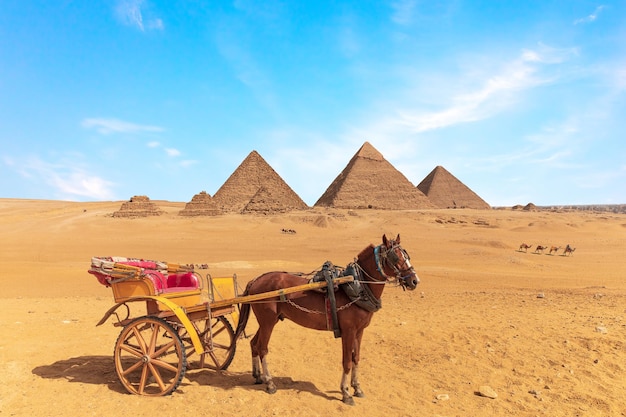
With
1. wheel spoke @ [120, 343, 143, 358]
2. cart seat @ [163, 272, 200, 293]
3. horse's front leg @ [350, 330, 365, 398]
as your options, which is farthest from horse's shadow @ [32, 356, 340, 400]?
cart seat @ [163, 272, 200, 293]

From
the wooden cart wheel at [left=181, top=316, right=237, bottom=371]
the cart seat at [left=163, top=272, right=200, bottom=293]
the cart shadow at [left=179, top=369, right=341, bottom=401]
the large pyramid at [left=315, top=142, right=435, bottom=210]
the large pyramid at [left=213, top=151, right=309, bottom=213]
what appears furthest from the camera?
the large pyramid at [left=315, top=142, right=435, bottom=210]

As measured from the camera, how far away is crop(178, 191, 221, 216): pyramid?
5700cm

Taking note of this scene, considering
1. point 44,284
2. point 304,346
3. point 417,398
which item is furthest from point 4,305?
point 417,398

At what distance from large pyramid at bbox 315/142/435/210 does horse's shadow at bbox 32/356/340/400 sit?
73.8 m

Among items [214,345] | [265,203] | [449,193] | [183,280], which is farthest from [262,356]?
[449,193]

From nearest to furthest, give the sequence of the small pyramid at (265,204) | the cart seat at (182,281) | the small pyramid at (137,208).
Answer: the cart seat at (182,281) < the small pyramid at (137,208) < the small pyramid at (265,204)

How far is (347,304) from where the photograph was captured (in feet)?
15.2

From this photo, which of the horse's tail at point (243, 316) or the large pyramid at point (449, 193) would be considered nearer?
the horse's tail at point (243, 316)

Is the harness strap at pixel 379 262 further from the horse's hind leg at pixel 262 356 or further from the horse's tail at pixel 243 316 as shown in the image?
the horse's tail at pixel 243 316

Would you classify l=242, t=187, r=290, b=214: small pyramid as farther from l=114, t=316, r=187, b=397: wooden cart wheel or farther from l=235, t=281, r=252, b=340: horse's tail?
l=114, t=316, r=187, b=397: wooden cart wheel

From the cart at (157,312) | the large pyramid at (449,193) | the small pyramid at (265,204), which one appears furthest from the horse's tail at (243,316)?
the large pyramid at (449,193)

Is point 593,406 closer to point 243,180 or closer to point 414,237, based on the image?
point 414,237

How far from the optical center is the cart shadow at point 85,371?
5.04 m

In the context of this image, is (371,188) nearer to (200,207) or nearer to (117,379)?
(200,207)
